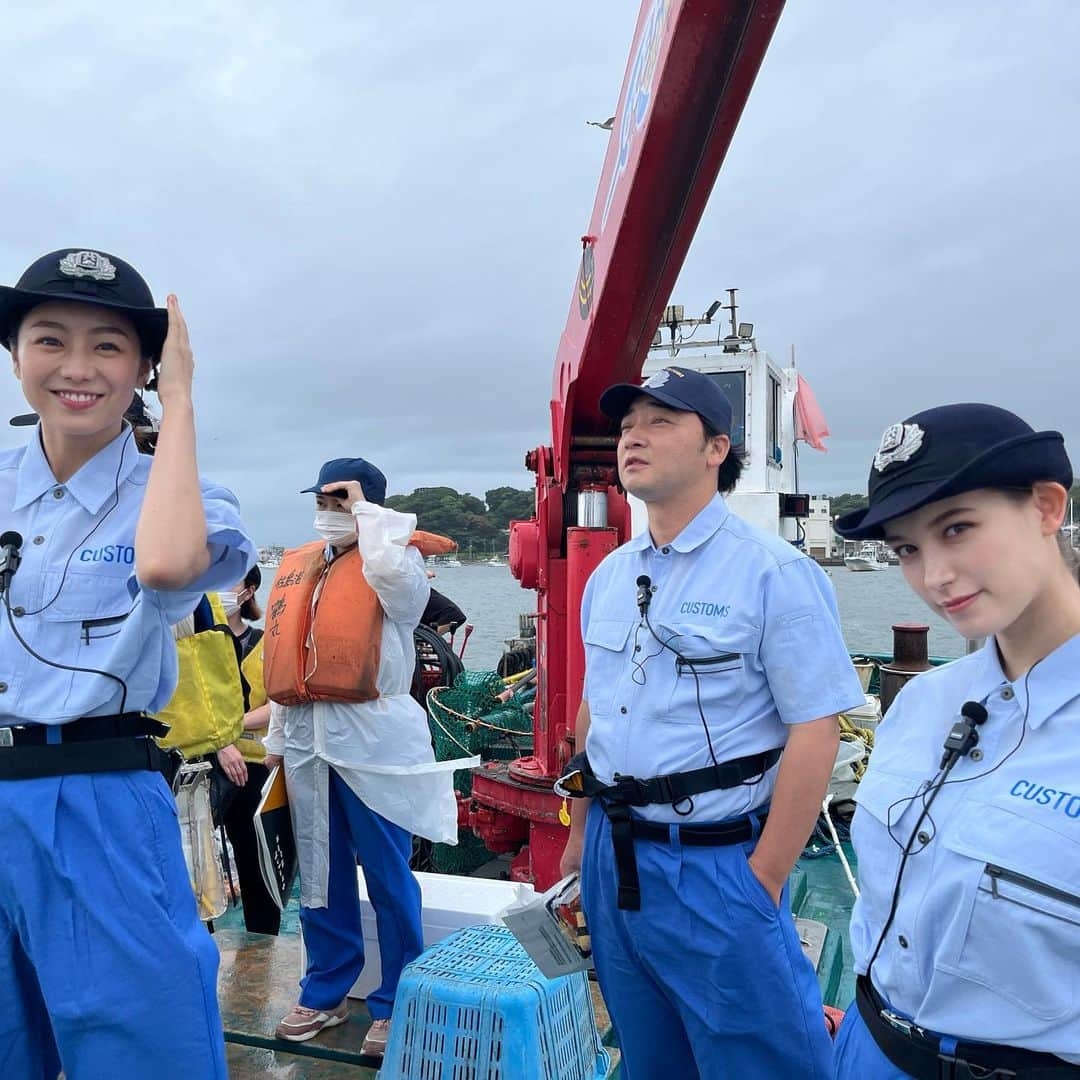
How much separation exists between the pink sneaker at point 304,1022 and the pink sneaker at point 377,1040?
0.56 feet

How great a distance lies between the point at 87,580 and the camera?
1.72 metres

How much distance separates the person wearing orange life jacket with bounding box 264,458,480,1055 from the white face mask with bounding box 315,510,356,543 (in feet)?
0.14

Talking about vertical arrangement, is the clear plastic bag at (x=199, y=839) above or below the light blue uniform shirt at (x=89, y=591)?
below

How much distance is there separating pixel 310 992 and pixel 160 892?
1.61 m

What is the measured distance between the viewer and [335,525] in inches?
132

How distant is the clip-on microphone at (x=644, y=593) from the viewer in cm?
221

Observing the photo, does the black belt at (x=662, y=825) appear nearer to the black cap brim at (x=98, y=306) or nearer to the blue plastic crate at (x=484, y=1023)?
the blue plastic crate at (x=484, y=1023)

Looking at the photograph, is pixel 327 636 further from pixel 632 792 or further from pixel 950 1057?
pixel 950 1057

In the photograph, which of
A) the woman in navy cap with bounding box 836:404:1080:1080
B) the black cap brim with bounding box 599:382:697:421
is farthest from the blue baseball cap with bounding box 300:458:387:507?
the woman in navy cap with bounding box 836:404:1080:1080

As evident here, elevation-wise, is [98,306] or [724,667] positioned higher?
[98,306]

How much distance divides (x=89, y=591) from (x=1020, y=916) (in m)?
1.55

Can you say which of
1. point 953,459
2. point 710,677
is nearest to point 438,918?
point 710,677

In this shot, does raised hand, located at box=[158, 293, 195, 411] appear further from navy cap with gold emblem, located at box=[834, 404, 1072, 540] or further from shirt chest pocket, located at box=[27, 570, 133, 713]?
navy cap with gold emblem, located at box=[834, 404, 1072, 540]

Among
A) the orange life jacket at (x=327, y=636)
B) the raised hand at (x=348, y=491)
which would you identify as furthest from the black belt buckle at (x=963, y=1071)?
the raised hand at (x=348, y=491)
